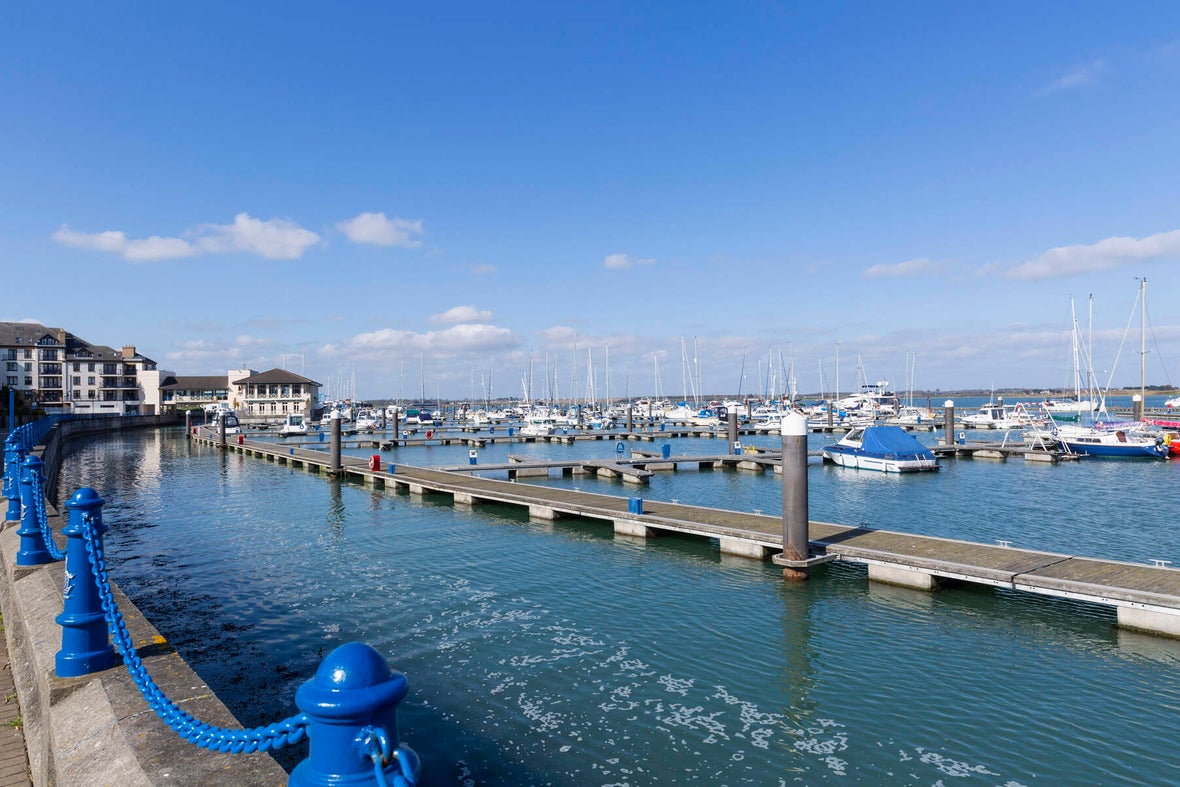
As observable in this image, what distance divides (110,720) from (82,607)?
131 centimetres

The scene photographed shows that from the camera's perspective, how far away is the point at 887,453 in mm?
45688

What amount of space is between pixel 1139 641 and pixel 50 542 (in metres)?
20.2

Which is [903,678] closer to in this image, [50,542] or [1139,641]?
[1139,641]

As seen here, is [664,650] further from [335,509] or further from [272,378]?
[272,378]

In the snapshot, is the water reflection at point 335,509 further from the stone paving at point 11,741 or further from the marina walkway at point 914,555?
the stone paving at point 11,741

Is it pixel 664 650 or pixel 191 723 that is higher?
pixel 191 723

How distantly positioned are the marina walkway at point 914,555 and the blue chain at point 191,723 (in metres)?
16.9

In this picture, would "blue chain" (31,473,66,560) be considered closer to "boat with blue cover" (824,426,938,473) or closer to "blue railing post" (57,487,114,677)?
"blue railing post" (57,487,114,677)

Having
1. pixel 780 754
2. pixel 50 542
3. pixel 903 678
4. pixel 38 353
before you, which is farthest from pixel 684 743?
pixel 38 353

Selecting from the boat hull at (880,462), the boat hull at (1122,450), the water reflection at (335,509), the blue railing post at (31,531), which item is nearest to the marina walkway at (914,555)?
the water reflection at (335,509)

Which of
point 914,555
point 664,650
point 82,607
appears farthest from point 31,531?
point 914,555

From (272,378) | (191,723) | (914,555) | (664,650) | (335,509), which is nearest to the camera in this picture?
(191,723)

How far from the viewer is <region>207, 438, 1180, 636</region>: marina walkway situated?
48.5 ft

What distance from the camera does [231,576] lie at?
1978 cm
